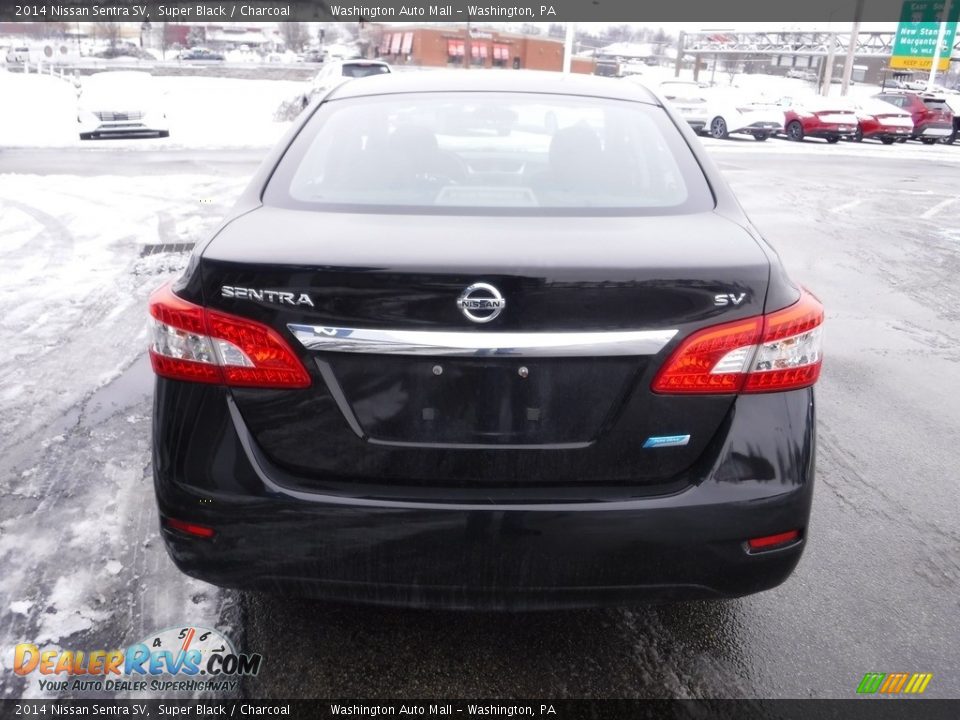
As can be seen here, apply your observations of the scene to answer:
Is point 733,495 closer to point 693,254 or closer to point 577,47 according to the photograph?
point 693,254

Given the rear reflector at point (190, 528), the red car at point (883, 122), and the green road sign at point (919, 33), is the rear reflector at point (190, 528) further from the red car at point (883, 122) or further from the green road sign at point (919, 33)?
the green road sign at point (919, 33)

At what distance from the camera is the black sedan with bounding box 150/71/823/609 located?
1.99m

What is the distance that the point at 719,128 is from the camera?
25609 millimetres

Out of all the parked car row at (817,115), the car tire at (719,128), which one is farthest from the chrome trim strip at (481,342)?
the car tire at (719,128)

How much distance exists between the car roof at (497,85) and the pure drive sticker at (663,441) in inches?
66.1

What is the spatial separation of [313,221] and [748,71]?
10636cm

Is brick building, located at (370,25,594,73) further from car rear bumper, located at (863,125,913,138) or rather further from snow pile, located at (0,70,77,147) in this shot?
car rear bumper, located at (863,125,913,138)

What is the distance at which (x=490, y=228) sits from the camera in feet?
7.30

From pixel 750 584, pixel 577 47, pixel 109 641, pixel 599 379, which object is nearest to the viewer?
pixel 599 379

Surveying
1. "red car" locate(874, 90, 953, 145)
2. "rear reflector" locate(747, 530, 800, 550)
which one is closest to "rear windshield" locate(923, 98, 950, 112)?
"red car" locate(874, 90, 953, 145)

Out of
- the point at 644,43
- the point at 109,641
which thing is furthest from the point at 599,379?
the point at 644,43

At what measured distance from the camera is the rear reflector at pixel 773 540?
7.09 feet

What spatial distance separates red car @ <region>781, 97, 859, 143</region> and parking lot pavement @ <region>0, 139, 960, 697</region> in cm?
2125
